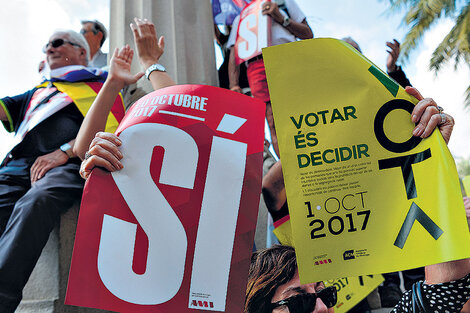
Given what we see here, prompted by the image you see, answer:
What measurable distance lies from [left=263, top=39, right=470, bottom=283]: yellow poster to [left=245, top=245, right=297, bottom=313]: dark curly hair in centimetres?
68

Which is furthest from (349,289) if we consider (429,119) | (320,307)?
(429,119)

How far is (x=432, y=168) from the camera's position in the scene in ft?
5.04

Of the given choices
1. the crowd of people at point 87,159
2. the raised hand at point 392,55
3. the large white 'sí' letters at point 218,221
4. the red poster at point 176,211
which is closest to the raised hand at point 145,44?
the crowd of people at point 87,159

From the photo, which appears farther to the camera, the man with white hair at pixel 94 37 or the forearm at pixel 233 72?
the man with white hair at pixel 94 37

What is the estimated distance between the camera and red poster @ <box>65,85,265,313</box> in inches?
61.0

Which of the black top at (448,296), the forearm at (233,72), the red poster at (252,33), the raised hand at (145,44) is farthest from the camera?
the forearm at (233,72)

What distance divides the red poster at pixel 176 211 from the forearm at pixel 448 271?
76 cm

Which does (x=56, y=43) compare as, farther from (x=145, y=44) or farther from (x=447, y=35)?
(x=447, y=35)

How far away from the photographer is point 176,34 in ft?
12.5

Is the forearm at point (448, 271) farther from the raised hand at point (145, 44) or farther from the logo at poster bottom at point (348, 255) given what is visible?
the raised hand at point (145, 44)

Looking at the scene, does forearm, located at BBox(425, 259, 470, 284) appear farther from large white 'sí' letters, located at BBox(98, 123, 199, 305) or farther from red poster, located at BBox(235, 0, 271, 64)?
red poster, located at BBox(235, 0, 271, 64)

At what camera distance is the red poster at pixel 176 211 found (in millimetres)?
1549

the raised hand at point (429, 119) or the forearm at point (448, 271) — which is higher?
the raised hand at point (429, 119)

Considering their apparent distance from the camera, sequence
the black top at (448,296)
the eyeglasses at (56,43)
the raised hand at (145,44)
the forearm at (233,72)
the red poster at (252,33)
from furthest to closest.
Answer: the forearm at (233,72), the red poster at (252,33), the eyeglasses at (56,43), the raised hand at (145,44), the black top at (448,296)
